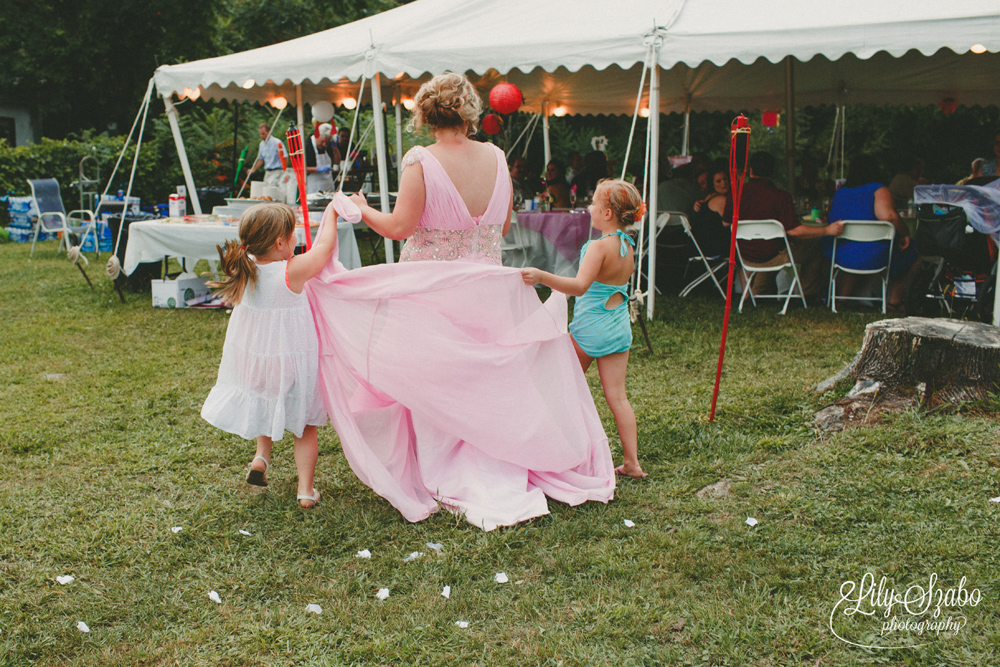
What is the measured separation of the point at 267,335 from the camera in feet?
10.3

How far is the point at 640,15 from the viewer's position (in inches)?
264

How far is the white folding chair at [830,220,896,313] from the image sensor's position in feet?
22.4

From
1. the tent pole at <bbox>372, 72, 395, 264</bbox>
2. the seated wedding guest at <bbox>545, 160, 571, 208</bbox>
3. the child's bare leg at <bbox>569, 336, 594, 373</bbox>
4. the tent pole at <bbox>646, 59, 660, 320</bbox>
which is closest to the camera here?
the child's bare leg at <bbox>569, 336, 594, 373</bbox>

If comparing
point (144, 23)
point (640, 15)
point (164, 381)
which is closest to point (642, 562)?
point (164, 381)

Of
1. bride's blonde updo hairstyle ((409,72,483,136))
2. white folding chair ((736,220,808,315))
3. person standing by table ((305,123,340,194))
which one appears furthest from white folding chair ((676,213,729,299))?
person standing by table ((305,123,340,194))

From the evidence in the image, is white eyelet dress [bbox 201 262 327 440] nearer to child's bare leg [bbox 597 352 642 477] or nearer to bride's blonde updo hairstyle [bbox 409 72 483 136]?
bride's blonde updo hairstyle [bbox 409 72 483 136]

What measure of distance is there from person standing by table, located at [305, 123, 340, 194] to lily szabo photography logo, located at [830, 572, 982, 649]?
29.8ft

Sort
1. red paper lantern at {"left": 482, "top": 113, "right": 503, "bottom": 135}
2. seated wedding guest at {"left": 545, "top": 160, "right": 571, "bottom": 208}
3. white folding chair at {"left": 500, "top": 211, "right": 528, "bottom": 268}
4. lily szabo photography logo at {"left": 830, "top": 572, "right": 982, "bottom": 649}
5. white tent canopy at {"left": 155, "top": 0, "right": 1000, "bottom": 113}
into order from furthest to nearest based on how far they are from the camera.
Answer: red paper lantern at {"left": 482, "top": 113, "right": 503, "bottom": 135}, seated wedding guest at {"left": 545, "top": 160, "right": 571, "bottom": 208}, white folding chair at {"left": 500, "top": 211, "right": 528, "bottom": 268}, white tent canopy at {"left": 155, "top": 0, "right": 1000, "bottom": 113}, lily szabo photography logo at {"left": 830, "top": 572, "right": 982, "bottom": 649}

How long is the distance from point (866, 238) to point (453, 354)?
16.8 feet

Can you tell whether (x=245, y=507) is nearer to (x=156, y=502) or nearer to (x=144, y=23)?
(x=156, y=502)

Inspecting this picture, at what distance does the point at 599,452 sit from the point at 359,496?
3.33ft

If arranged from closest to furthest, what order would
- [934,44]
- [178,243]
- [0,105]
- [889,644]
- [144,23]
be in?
[889,644] → [934,44] → [178,243] → [144,23] → [0,105]

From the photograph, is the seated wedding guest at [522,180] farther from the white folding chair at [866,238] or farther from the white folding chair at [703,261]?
the white folding chair at [866,238]

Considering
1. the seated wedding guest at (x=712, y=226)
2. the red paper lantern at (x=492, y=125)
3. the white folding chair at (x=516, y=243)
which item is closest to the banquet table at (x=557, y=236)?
the white folding chair at (x=516, y=243)
